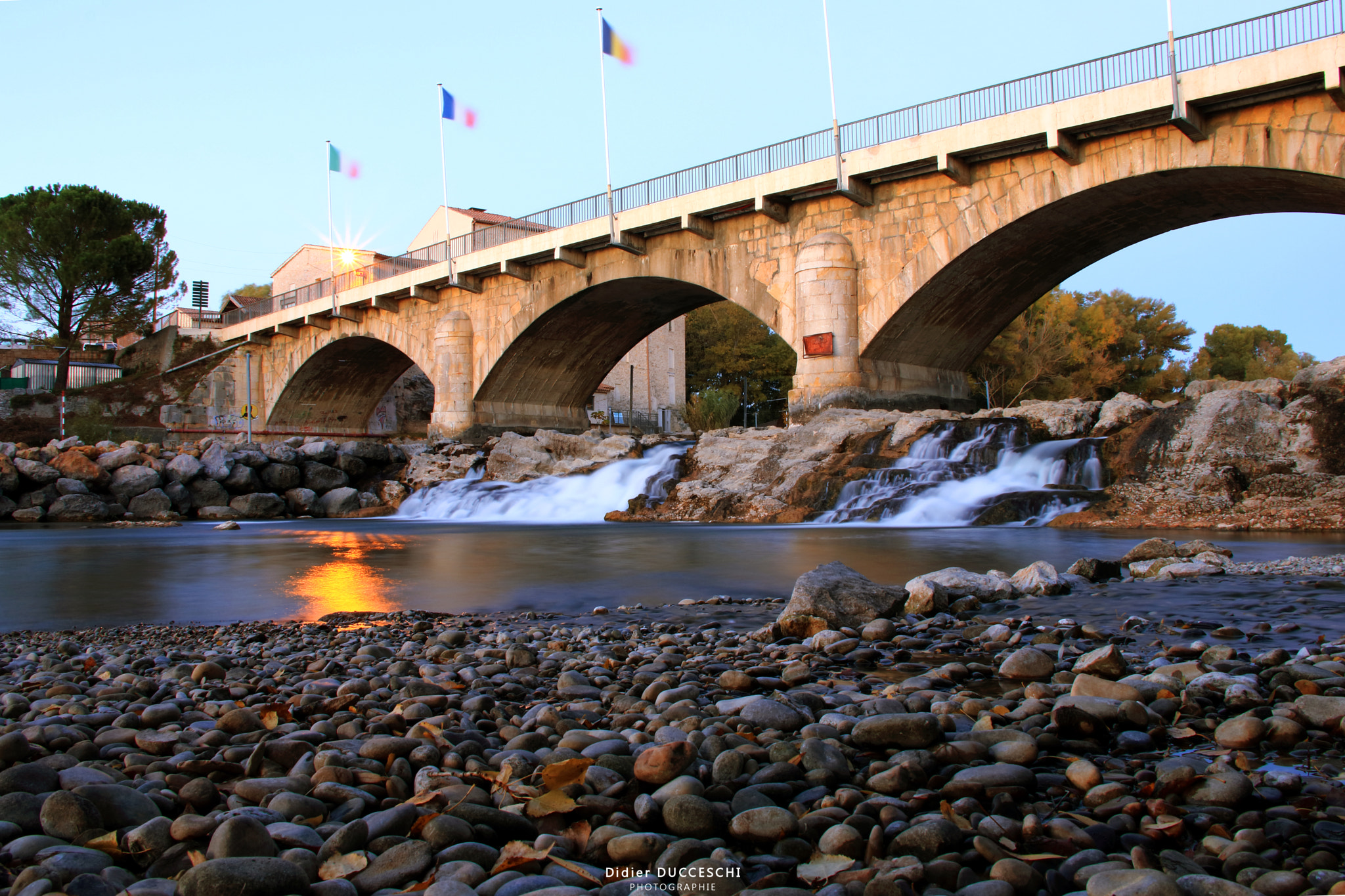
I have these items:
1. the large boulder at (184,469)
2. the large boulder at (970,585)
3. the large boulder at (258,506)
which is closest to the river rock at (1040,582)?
the large boulder at (970,585)

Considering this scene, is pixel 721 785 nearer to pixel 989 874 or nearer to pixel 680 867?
pixel 680 867

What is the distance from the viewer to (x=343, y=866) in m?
1.87

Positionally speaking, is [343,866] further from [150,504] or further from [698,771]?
[150,504]

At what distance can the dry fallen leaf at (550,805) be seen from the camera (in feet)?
6.95

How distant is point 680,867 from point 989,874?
2.06ft

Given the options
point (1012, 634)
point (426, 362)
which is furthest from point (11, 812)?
point (426, 362)

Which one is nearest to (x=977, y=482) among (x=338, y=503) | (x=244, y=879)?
(x=244, y=879)

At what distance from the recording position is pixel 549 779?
2291 mm

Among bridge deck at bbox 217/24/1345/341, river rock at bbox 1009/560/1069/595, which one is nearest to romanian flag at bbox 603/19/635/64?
bridge deck at bbox 217/24/1345/341

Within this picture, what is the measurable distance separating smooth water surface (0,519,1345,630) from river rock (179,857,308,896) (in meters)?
4.26

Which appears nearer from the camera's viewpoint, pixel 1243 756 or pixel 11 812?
pixel 11 812

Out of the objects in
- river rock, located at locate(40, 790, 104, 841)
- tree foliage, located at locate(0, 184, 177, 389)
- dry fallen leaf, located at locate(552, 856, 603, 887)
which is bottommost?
dry fallen leaf, located at locate(552, 856, 603, 887)

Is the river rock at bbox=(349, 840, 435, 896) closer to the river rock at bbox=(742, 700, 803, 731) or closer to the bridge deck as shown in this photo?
the river rock at bbox=(742, 700, 803, 731)

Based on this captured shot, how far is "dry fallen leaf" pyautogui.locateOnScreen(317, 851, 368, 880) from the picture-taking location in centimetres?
185
